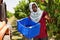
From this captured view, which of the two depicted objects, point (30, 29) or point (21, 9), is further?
point (21, 9)

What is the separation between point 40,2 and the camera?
7957mm

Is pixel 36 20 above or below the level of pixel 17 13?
above

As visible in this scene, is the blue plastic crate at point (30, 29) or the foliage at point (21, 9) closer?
the blue plastic crate at point (30, 29)

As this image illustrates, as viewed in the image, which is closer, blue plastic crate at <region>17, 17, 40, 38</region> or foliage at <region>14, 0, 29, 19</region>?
blue plastic crate at <region>17, 17, 40, 38</region>

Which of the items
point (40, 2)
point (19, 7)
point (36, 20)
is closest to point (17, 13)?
point (19, 7)

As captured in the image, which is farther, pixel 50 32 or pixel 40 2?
pixel 40 2

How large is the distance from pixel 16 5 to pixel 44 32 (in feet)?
19.0

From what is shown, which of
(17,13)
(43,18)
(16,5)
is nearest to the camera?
(43,18)

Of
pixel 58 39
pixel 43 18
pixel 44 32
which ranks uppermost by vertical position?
pixel 43 18

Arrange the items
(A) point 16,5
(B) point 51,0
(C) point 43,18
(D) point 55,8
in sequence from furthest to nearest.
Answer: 1. (A) point 16,5
2. (B) point 51,0
3. (D) point 55,8
4. (C) point 43,18

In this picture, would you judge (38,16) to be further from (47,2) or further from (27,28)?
(47,2)

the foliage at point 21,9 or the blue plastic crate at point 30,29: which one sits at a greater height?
the blue plastic crate at point 30,29

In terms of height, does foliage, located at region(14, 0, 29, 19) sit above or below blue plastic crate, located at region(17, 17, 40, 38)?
below

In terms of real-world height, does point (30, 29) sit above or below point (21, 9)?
above
